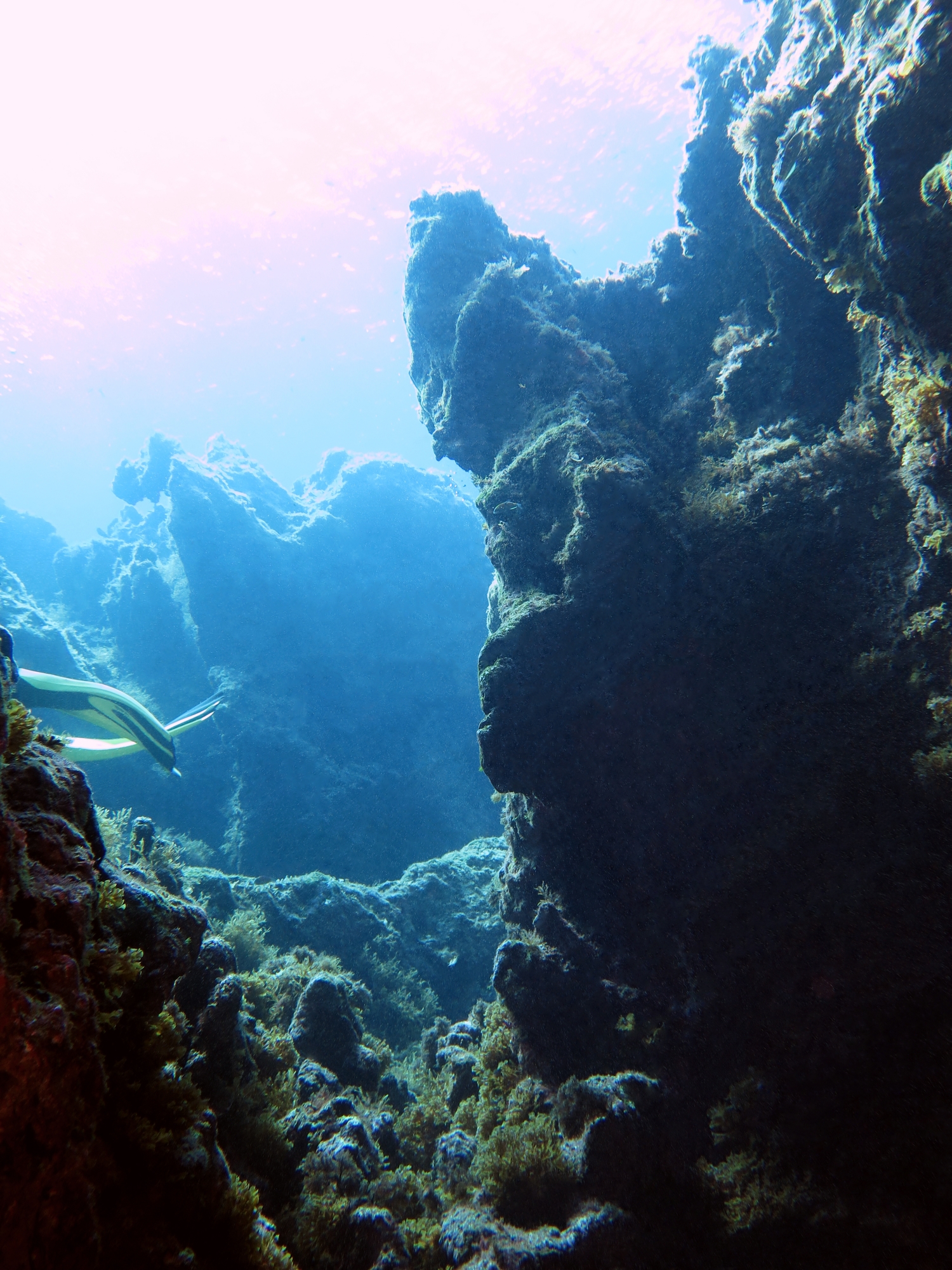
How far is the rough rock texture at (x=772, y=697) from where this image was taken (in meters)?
4.08

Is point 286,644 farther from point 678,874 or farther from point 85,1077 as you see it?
point 85,1077

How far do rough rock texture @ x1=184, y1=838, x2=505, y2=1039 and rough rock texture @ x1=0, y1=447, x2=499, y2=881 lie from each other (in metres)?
4.37

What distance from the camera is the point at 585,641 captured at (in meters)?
6.13

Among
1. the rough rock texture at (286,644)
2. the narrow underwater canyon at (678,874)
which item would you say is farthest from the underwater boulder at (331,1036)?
the rough rock texture at (286,644)

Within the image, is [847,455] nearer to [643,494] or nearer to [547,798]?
[643,494]

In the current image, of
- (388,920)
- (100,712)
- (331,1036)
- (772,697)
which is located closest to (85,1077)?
(331,1036)

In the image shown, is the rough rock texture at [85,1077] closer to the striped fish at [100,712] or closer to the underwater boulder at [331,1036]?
the underwater boulder at [331,1036]

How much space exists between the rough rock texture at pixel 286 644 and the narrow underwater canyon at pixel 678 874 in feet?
27.1

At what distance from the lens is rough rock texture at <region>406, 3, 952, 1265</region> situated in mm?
4078

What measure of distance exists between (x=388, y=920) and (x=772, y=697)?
8.82 meters

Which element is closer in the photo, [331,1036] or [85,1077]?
[85,1077]

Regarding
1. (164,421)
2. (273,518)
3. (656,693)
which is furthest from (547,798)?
(164,421)

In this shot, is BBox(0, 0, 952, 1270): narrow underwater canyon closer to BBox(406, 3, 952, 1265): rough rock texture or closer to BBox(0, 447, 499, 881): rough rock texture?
BBox(406, 3, 952, 1265): rough rock texture

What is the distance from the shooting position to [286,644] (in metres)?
19.1
